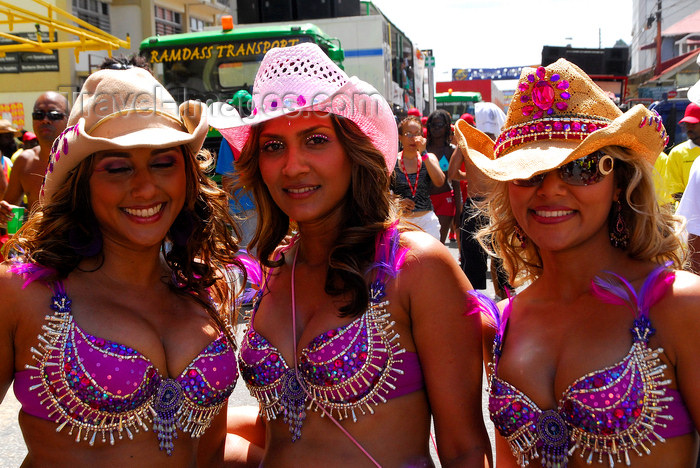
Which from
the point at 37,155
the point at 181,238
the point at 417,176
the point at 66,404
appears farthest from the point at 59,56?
the point at 66,404

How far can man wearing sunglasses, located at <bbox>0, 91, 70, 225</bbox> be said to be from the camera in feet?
19.2

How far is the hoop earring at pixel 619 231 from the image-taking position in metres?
1.96

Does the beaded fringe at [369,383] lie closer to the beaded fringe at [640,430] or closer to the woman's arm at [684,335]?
the beaded fringe at [640,430]

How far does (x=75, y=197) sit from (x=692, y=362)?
1895 mm

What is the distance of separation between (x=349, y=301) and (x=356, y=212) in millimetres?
341

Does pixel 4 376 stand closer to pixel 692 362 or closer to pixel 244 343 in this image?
pixel 244 343

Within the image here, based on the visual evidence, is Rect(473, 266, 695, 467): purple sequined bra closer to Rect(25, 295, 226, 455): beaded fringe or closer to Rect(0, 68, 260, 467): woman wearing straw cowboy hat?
Rect(0, 68, 260, 467): woman wearing straw cowboy hat

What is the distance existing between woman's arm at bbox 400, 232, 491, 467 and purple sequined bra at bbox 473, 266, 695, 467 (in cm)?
16

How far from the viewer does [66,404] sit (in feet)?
6.57

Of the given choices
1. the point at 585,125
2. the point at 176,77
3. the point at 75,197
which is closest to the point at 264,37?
the point at 176,77

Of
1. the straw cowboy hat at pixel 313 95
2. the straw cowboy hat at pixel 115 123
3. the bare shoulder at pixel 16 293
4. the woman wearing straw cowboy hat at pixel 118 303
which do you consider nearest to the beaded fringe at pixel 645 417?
the straw cowboy hat at pixel 313 95

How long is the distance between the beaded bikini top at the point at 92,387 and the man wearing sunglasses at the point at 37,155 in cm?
395

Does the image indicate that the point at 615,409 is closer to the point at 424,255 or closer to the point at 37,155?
the point at 424,255

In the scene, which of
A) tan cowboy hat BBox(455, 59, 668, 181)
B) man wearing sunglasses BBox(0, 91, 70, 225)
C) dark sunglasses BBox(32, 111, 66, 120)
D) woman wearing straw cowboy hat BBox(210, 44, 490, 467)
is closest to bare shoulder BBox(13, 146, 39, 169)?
man wearing sunglasses BBox(0, 91, 70, 225)
